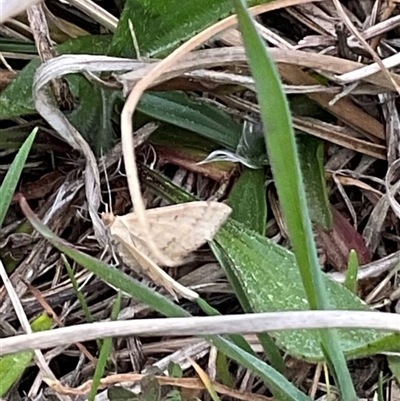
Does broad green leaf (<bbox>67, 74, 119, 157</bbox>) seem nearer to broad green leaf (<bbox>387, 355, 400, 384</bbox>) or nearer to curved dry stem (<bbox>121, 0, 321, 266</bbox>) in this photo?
curved dry stem (<bbox>121, 0, 321, 266</bbox>)

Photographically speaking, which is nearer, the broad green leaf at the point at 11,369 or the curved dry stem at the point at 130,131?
the curved dry stem at the point at 130,131

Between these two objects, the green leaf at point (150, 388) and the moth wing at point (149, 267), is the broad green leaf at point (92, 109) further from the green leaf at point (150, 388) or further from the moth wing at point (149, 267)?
the green leaf at point (150, 388)

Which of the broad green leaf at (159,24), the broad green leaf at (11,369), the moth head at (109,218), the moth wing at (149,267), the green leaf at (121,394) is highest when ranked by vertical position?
the broad green leaf at (159,24)

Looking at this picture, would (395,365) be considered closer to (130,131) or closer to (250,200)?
(250,200)

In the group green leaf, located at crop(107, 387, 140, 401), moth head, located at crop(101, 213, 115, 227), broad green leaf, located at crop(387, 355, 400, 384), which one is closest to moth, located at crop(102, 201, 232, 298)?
moth head, located at crop(101, 213, 115, 227)

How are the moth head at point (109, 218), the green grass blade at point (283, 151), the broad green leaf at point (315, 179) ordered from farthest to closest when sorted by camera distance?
the broad green leaf at point (315, 179), the moth head at point (109, 218), the green grass blade at point (283, 151)

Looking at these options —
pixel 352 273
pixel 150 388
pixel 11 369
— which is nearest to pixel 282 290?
pixel 352 273

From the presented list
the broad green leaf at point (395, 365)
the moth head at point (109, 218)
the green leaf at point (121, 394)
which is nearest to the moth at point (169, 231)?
the moth head at point (109, 218)
